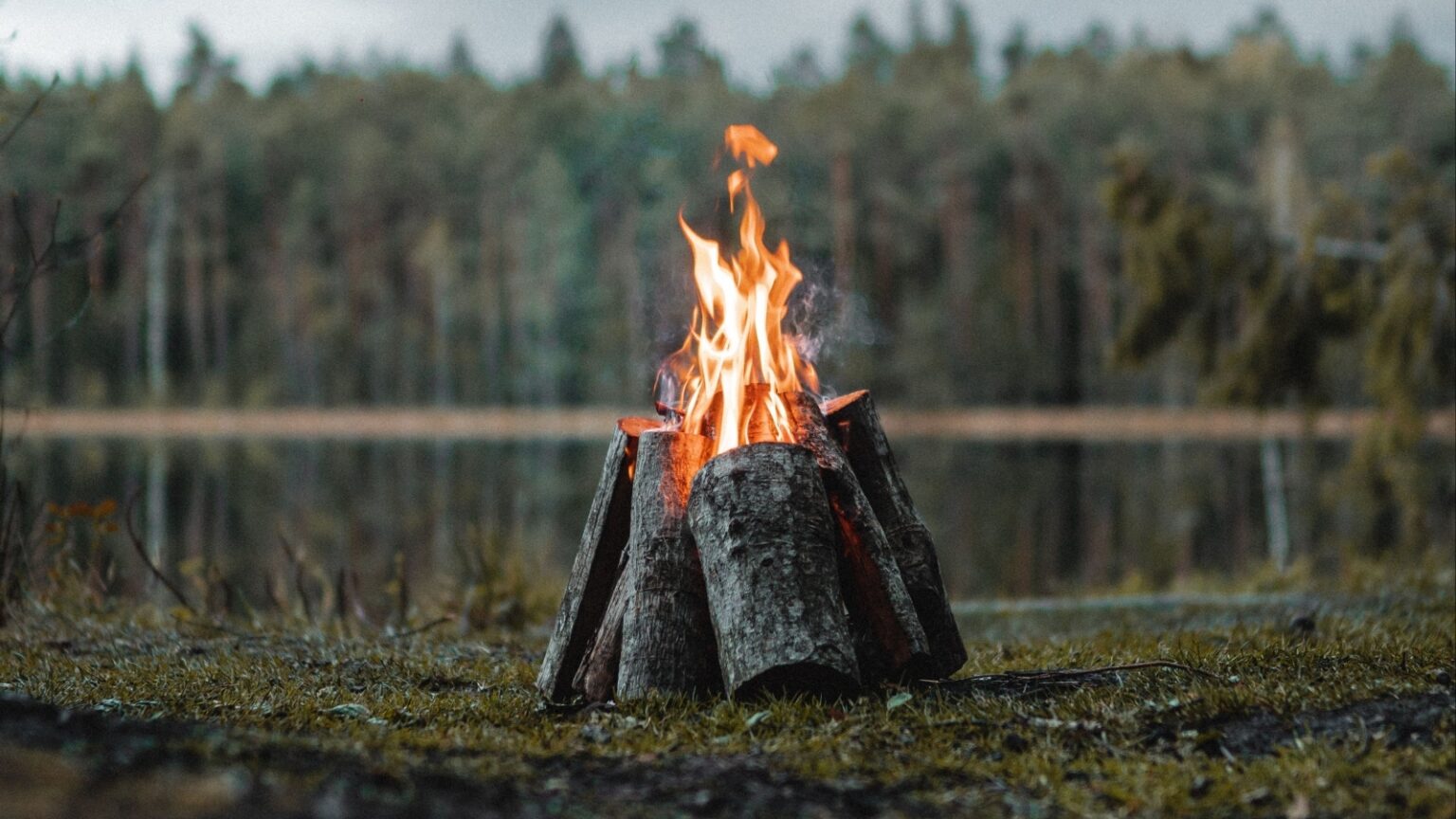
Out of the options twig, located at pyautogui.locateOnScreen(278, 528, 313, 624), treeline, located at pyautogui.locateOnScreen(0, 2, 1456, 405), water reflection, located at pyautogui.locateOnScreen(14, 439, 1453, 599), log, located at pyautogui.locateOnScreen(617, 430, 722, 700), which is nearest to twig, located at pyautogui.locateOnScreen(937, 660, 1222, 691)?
log, located at pyautogui.locateOnScreen(617, 430, 722, 700)

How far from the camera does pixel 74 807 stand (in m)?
2.54

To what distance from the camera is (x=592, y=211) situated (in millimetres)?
54500

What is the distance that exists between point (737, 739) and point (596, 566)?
1222 mm

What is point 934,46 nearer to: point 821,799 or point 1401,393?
point 1401,393

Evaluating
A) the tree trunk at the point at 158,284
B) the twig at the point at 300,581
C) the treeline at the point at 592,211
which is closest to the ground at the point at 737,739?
the twig at the point at 300,581

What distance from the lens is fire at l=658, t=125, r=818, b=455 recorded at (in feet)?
17.3

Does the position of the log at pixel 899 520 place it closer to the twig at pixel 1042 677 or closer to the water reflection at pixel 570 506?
the twig at pixel 1042 677

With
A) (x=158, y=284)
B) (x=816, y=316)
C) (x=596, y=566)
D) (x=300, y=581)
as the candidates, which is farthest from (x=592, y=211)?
(x=596, y=566)

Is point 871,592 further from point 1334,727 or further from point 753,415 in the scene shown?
point 1334,727

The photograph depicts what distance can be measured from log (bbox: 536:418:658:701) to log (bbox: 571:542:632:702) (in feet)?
0.14

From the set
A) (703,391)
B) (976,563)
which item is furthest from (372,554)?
(703,391)

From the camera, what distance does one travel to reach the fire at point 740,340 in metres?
5.26

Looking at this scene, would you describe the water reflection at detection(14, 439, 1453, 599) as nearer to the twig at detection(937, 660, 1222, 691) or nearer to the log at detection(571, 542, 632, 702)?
the log at detection(571, 542, 632, 702)

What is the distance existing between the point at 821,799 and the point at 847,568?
1427 millimetres
